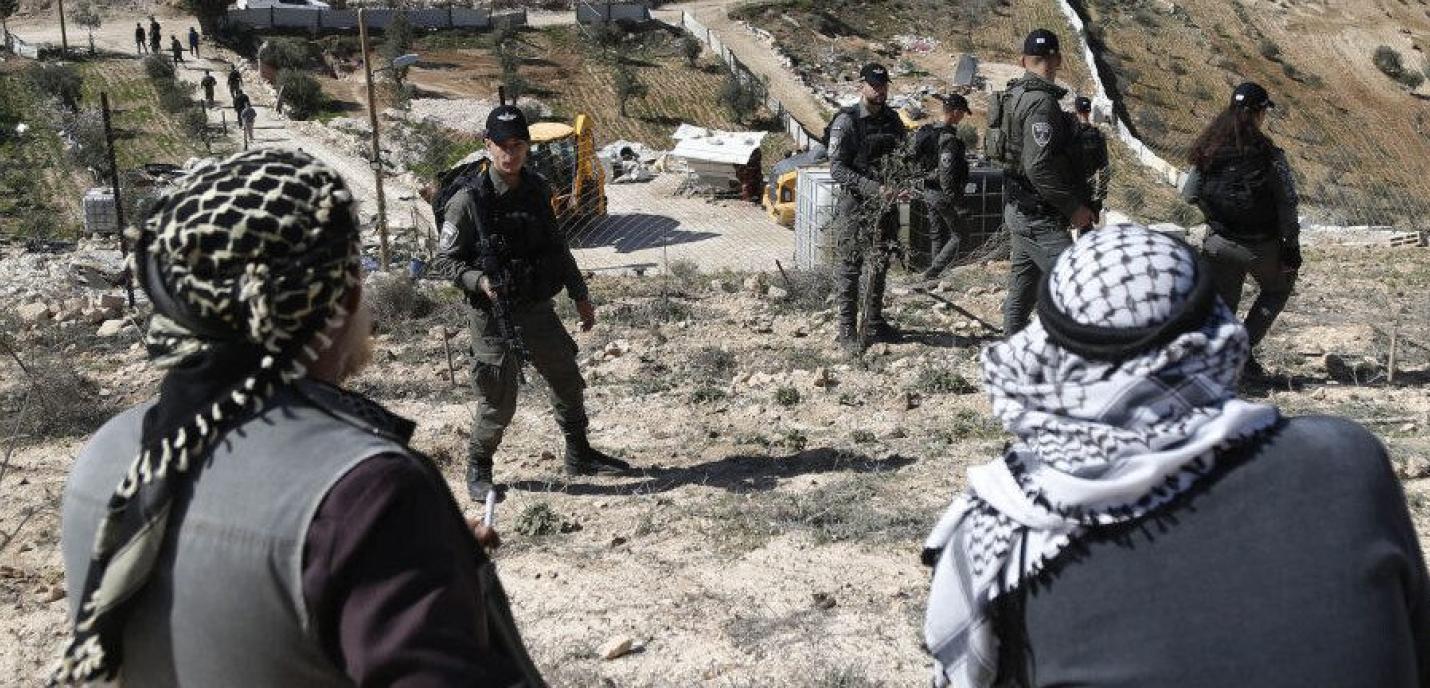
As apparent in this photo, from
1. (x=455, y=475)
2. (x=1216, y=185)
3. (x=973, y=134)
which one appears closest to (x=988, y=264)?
(x=1216, y=185)

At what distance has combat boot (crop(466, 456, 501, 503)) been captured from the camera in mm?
5828

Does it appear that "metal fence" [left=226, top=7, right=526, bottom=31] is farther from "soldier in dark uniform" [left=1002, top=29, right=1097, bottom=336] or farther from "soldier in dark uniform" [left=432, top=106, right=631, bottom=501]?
"soldier in dark uniform" [left=432, top=106, right=631, bottom=501]

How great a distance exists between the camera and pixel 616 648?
415 cm

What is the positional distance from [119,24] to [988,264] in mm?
36254

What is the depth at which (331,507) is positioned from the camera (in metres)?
1.46

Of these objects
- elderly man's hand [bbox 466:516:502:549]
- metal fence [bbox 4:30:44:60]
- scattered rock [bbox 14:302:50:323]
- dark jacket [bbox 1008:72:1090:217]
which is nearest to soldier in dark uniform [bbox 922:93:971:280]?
dark jacket [bbox 1008:72:1090:217]

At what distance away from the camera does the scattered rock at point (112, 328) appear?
10.2m

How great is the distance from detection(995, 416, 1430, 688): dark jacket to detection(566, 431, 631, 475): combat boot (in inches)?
174

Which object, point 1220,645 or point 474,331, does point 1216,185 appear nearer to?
point 474,331

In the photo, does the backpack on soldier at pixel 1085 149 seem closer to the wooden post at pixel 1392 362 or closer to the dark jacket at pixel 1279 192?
the dark jacket at pixel 1279 192

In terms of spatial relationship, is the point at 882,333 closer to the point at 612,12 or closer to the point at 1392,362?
the point at 1392,362

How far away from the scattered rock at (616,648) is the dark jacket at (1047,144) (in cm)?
330

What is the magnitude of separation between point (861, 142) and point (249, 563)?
6.60m

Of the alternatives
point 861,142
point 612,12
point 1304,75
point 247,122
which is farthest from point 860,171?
point 1304,75
